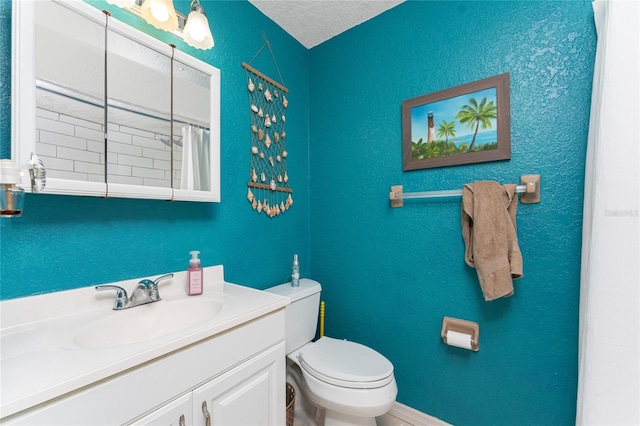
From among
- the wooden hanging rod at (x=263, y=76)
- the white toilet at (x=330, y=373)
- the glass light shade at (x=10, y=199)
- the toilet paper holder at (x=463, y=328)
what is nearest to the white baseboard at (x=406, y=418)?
the white toilet at (x=330, y=373)

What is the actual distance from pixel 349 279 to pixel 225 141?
1.09 m

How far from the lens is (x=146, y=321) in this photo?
973 millimetres

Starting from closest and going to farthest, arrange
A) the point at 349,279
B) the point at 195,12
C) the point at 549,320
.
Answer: the point at 195,12
the point at 549,320
the point at 349,279

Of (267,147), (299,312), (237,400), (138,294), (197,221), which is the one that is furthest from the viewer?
(267,147)

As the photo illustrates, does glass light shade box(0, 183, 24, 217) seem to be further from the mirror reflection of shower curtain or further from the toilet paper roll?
the toilet paper roll

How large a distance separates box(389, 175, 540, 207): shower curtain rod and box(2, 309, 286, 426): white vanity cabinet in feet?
2.92

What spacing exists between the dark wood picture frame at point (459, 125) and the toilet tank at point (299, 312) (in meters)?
0.89

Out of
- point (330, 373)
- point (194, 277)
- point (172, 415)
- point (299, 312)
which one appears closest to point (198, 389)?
point (172, 415)

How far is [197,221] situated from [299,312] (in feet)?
2.35

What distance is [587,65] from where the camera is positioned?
3.65ft

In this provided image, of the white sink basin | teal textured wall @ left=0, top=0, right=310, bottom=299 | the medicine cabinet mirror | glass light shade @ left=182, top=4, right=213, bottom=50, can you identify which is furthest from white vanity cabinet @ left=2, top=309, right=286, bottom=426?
glass light shade @ left=182, top=4, right=213, bottom=50

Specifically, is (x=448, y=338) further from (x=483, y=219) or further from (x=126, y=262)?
(x=126, y=262)

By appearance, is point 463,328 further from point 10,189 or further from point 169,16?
point 169,16

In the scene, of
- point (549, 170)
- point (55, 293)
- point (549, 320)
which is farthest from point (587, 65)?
point (55, 293)
